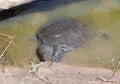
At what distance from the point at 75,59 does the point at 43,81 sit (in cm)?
62

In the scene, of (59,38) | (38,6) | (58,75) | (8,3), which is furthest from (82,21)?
(58,75)

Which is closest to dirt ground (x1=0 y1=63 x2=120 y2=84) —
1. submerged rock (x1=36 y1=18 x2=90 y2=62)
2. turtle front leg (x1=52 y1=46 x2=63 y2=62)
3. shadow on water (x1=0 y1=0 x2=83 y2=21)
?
turtle front leg (x1=52 y1=46 x2=63 y2=62)

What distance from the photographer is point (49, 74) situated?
360 centimetres

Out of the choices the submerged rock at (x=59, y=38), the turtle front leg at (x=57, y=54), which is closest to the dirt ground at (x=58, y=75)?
the turtle front leg at (x=57, y=54)

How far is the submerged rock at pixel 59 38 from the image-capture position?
158 inches

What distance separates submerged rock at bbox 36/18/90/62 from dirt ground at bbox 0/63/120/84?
10.1 inches

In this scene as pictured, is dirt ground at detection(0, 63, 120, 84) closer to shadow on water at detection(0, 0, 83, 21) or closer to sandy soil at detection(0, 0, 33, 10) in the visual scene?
sandy soil at detection(0, 0, 33, 10)

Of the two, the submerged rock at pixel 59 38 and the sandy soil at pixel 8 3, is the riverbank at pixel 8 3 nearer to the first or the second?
the sandy soil at pixel 8 3

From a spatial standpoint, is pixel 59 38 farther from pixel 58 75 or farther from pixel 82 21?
pixel 58 75

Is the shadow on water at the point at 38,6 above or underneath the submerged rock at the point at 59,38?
above

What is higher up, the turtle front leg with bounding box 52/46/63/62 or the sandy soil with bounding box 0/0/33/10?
the sandy soil with bounding box 0/0/33/10

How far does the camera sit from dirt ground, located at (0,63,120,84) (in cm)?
346

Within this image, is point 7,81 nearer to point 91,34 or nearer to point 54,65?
point 54,65

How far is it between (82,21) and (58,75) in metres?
1.22
